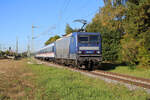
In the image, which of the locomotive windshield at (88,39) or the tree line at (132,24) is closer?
the tree line at (132,24)

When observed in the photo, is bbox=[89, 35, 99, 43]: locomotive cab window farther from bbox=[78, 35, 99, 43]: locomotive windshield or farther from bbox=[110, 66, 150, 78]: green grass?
bbox=[110, 66, 150, 78]: green grass

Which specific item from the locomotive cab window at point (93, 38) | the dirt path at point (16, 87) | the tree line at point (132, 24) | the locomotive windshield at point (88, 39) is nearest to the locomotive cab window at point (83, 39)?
the locomotive windshield at point (88, 39)

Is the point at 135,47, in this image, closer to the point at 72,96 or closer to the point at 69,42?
the point at 69,42

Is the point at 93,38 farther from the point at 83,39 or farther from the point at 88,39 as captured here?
the point at 83,39

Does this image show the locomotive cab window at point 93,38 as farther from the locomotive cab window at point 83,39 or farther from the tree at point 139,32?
the tree at point 139,32

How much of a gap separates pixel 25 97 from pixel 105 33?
777 inches

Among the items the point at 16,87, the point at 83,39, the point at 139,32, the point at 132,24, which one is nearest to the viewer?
the point at 16,87

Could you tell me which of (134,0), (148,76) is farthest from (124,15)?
(148,76)

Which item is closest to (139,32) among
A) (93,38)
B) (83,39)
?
(93,38)

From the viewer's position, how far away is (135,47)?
1700cm

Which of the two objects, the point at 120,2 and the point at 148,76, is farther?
the point at 120,2

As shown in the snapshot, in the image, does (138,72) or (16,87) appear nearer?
(16,87)

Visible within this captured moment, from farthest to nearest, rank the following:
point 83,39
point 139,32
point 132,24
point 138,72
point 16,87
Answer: point 139,32, point 83,39, point 132,24, point 138,72, point 16,87

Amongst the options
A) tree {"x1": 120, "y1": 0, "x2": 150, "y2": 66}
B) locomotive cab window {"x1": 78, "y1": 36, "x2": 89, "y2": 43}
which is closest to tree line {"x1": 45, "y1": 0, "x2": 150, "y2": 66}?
tree {"x1": 120, "y1": 0, "x2": 150, "y2": 66}
